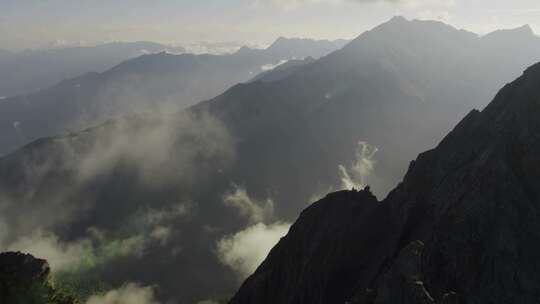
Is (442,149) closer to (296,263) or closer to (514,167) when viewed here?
(514,167)

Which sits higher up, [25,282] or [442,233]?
[25,282]

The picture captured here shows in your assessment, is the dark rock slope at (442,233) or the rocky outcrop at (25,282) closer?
the rocky outcrop at (25,282)

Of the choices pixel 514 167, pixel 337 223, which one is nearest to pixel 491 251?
pixel 514 167

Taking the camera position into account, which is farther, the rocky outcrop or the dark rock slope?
the dark rock slope
